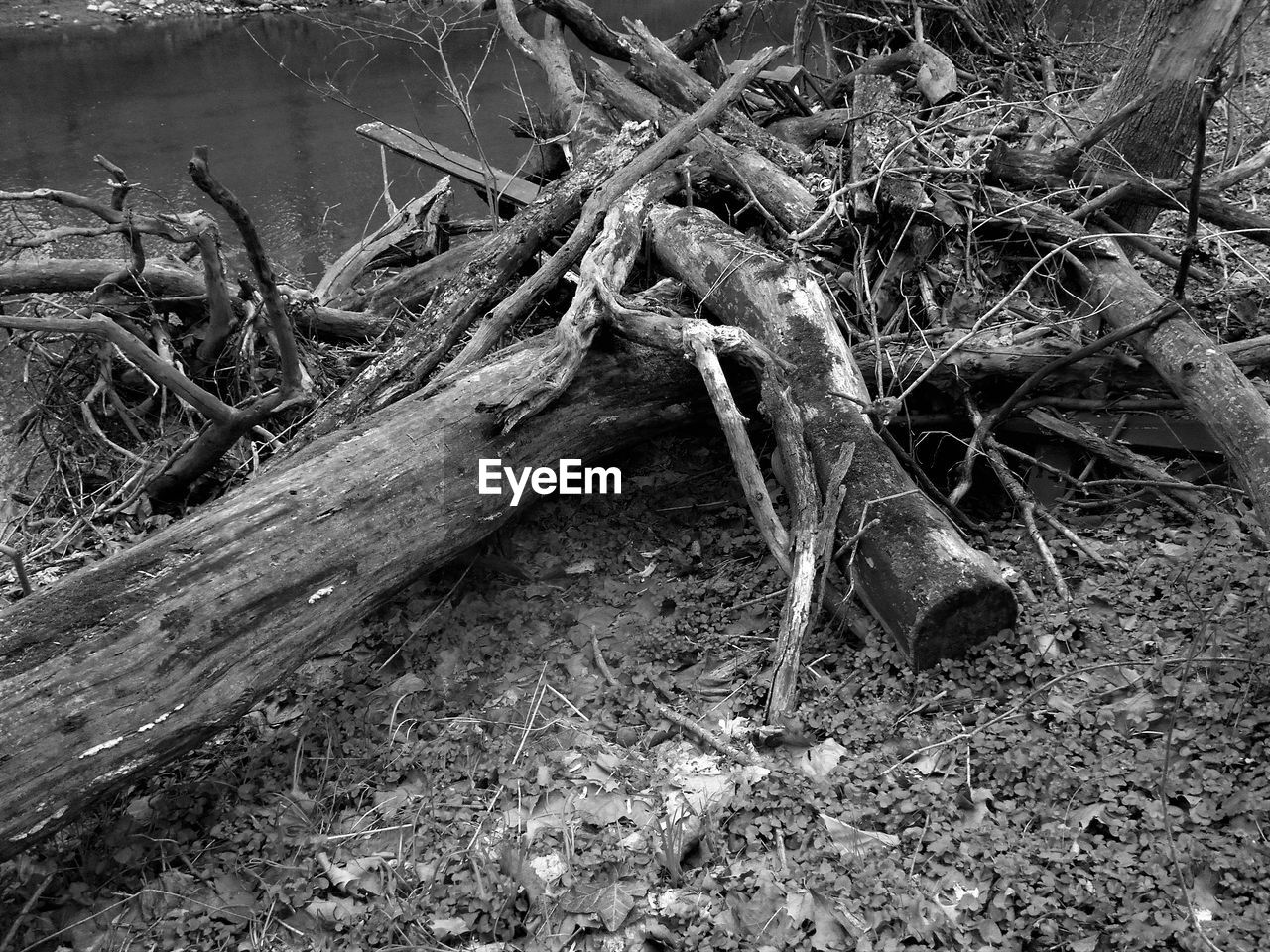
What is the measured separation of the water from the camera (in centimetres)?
973

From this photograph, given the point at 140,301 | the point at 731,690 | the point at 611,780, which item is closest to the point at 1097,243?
the point at 731,690

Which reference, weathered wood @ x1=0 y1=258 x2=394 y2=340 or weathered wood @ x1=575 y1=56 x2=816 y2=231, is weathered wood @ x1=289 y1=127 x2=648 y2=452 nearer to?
weathered wood @ x1=575 y1=56 x2=816 y2=231

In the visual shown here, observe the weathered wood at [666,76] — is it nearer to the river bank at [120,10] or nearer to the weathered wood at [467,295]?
the weathered wood at [467,295]

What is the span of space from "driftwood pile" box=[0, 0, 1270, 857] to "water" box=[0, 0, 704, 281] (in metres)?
2.93

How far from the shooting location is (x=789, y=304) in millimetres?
3998

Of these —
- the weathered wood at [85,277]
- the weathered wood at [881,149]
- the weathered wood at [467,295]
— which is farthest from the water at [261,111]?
the weathered wood at [881,149]

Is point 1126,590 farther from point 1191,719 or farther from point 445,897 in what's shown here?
point 445,897

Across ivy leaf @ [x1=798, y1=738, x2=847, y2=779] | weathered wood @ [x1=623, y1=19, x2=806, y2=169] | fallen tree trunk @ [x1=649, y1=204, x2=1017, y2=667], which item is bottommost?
ivy leaf @ [x1=798, y1=738, x2=847, y2=779]

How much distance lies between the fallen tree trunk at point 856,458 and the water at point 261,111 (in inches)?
163

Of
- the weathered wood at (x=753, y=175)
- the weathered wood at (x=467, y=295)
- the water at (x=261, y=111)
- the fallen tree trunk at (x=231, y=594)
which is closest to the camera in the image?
the fallen tree trunk at (x=231, y=594)

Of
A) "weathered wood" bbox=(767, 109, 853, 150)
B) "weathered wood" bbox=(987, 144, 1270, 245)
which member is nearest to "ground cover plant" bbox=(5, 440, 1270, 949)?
"weathered wood" bbox=(987, 144, 1270, 245)

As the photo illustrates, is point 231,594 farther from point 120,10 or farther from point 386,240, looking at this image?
point 120,10

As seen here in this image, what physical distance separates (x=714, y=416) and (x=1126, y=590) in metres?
1.88

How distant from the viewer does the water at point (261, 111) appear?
31.9 ft
